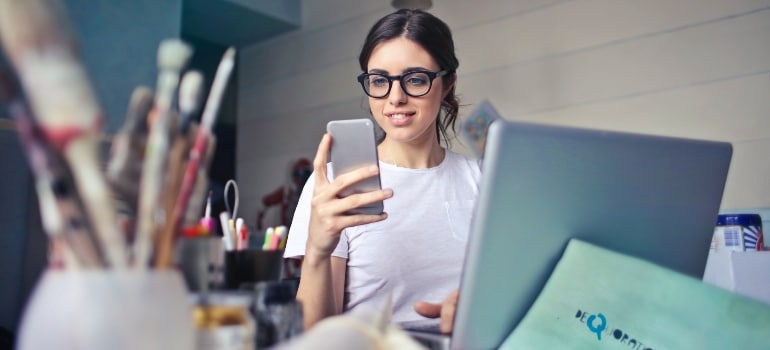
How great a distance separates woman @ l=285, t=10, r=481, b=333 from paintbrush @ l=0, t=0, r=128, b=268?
0.78 meters

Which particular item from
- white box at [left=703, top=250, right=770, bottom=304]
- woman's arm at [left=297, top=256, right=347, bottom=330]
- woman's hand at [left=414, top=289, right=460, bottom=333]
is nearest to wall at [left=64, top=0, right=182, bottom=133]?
woman's arm at [left=297, top=256, right=347, bottom=330]

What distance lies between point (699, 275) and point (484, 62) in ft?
6.69

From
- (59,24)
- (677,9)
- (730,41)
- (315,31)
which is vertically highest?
(315,31)

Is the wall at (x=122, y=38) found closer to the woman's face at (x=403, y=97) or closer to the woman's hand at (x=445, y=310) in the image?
the woman's face at (x=403, y=97)

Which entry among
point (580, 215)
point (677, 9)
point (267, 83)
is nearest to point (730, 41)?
point (677, 9)

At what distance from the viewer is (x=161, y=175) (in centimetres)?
43

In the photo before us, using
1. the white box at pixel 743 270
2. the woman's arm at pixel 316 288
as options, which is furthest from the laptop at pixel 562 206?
the white box at pixel 743 270

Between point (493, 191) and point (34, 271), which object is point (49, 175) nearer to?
point (493, 191)

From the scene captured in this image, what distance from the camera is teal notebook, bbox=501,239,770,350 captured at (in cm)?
61

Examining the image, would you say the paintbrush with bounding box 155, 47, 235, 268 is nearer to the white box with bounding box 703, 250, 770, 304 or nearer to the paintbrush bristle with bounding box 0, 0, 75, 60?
the paintbrush bristle with bounding box 0, 0, 75, 60

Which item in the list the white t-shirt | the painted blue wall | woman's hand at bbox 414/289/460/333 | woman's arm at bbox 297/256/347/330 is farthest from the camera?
the painted blue wall

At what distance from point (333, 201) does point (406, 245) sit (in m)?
0.40

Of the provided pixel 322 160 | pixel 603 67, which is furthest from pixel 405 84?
pixel 603 67

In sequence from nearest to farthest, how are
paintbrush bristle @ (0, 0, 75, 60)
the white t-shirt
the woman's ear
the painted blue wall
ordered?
paintbrush bristle @ (0, 0, 75, 60) < the white t-shirt < the woman's ear < the painted blue wall
